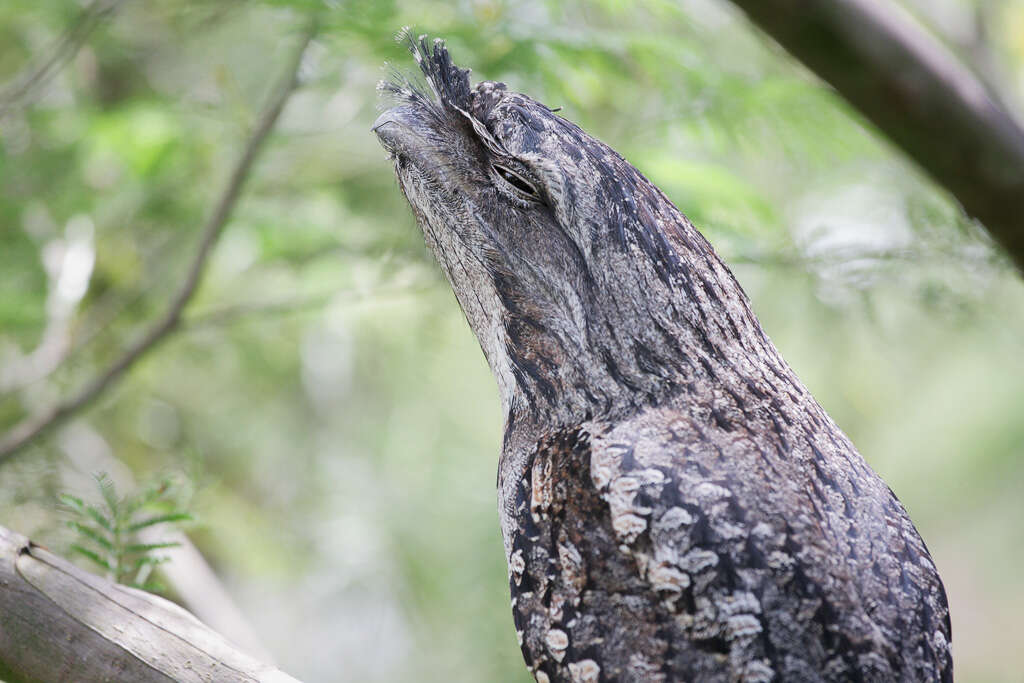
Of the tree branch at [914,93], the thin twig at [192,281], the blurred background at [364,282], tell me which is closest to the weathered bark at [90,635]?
the blurred background at [364,282]

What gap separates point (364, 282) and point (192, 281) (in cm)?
122

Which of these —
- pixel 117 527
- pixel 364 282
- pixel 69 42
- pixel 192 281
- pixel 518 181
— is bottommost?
pixel 117 527

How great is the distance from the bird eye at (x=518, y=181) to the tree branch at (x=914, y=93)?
0.96 meters

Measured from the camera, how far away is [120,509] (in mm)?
2387

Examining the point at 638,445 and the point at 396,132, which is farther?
the point at 396,132

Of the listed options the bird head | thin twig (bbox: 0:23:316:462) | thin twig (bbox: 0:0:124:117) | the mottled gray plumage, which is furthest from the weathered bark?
thin twig (bbox: 0:0:124:117)

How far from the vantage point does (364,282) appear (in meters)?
4.76

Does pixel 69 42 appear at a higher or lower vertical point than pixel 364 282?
lower

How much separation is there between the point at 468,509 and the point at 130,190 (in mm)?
2819

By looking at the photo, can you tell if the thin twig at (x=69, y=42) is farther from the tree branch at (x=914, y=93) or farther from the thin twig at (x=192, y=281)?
the tree branch at (x=914, y=93)

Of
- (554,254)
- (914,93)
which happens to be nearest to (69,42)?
(554,254)

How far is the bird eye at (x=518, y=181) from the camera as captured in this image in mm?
2121

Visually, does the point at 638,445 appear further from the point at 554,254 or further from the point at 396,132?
the point at 396,132

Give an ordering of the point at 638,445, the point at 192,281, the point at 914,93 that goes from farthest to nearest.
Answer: the point at 192,281 → the point at 638,445 → the point at 914,93
